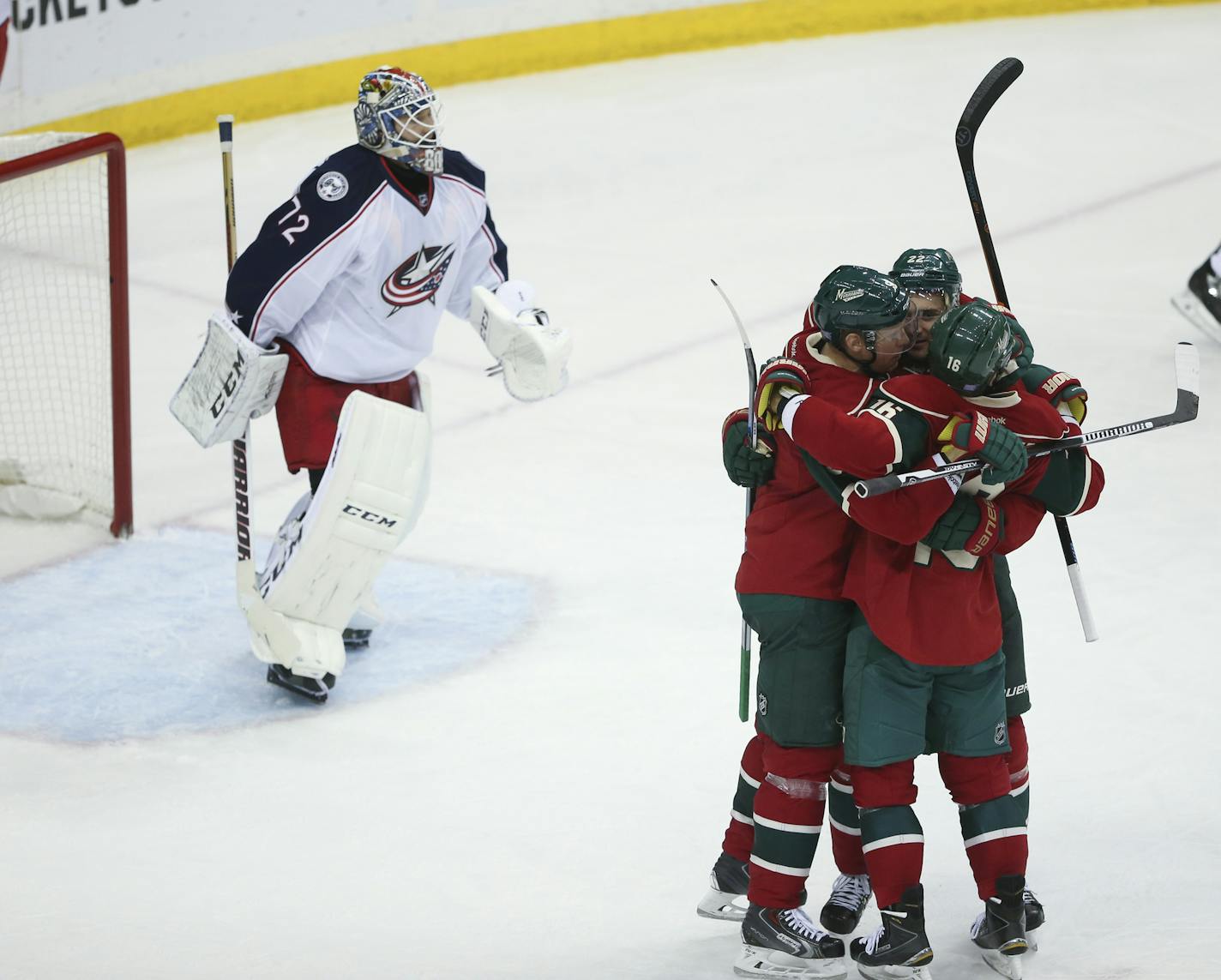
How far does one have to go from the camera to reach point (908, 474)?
8.41ft

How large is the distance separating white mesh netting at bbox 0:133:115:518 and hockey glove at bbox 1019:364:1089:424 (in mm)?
2949

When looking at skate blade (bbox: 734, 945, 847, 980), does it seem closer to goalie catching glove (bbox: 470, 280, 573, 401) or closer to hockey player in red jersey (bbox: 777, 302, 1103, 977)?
hockey player in red jersey (bbox: 777, 302, 1103, 977)

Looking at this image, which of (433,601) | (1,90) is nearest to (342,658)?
(433,601)

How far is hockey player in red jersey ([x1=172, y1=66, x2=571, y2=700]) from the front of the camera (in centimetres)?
377

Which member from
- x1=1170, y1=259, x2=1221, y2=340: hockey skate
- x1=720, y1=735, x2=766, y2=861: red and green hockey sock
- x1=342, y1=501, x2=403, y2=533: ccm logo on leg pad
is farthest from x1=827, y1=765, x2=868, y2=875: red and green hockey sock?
x1=1170, y1=259, x2=1221, y2=340: hockey skate

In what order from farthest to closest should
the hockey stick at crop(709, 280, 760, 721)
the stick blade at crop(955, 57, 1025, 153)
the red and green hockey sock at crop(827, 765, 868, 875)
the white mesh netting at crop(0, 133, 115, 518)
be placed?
the white mesh netting at crop(0, 133, 115, 518) → the stick blade at crop(955, 57, 1025, 153) → the red and green hockey sock at crop(827, 765, 868, 875) → the hockey stick at crop(709, 280, 760, 721)

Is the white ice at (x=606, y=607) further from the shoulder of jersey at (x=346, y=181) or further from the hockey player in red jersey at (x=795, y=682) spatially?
the shoulder of jersey at (x=346, y=181)

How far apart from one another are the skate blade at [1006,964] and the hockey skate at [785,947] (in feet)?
0.74

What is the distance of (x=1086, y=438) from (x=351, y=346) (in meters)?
1.73

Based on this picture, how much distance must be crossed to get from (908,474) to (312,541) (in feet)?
5.27

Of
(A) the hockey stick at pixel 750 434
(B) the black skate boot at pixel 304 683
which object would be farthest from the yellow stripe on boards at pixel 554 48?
(A) the hockey stick at pixel 750 434

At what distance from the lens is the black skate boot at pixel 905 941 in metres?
2.69

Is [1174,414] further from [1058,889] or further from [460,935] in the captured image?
[460,935]

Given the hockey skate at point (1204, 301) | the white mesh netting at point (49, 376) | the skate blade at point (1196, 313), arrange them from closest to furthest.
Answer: the white mesh netting at point (49, 376)
the hockey skate at point (1204, 301)
the skate blade at point (1196, 313)
